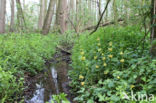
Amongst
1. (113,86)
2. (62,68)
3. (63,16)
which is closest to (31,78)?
(62,68)

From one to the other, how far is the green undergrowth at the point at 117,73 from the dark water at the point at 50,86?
0.34 m

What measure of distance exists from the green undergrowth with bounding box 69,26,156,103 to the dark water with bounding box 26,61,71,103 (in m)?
0.34

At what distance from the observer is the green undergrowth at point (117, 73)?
185 cm

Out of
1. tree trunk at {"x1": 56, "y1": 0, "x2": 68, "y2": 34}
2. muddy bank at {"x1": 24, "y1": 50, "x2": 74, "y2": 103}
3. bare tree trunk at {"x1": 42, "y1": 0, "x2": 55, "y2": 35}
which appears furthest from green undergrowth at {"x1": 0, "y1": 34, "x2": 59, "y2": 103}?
bare tree trunk at {"x1": 42, "y1": 0, "x2": 55, "y2": 35}

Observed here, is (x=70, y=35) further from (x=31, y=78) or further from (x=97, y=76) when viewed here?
(x=97, y=76)

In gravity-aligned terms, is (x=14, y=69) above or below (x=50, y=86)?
above

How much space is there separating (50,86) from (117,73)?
1.83m

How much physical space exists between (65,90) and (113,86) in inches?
53.0

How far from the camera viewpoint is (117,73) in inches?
84.5

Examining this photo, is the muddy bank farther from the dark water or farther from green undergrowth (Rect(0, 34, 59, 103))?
green undergrowth (Rect(0, 34, 59, 103))

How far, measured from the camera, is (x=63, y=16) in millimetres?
10602

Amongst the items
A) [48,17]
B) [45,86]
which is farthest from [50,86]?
[48,17]

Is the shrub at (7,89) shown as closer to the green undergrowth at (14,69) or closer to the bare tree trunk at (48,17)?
the green undergrowth at (14,69)

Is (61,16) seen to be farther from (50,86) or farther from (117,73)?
(117,73)
